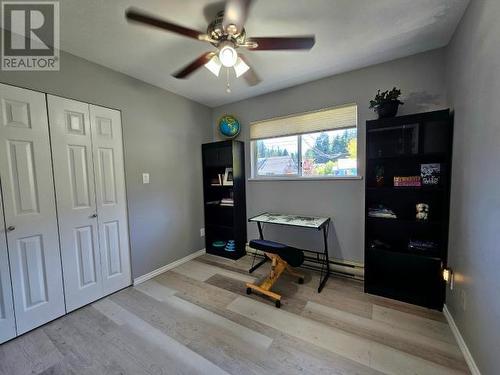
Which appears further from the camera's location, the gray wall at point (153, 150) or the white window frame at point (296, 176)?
the white window frame at point (296, 176)

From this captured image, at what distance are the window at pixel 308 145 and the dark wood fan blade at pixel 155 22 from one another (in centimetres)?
180

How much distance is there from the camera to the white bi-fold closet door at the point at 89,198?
77.2 inches

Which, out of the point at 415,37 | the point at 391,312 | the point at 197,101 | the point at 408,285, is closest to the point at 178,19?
the point at 197,101

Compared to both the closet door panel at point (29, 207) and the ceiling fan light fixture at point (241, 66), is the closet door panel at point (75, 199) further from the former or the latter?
the ceiling fan light fixture at point (241, 66)

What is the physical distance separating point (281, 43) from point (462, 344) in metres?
2.52

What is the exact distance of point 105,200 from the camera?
2273 millimetres

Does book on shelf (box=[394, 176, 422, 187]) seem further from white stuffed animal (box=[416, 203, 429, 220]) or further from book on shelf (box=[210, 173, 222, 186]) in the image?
book on shelf (box=[210, 173, 222, 186])

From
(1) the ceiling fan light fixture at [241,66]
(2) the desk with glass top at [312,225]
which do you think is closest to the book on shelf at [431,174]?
(2) the desk with glass top at [312,225]

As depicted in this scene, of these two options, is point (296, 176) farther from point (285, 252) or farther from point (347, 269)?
point (347, 269)

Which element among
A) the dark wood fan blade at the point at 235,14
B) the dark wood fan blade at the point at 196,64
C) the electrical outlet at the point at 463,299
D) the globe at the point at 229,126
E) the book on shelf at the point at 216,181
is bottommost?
the electrical outlet at the point at 463,299

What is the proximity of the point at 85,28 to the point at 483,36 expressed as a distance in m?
2.83

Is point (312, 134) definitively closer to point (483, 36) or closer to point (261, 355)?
point (483, 36)
